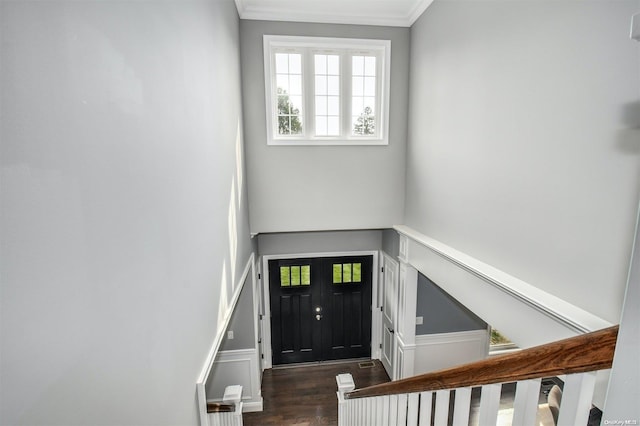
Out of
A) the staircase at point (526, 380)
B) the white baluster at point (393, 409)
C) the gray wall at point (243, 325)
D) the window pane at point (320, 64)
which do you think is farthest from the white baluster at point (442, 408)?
the window pane at point (320, 64)

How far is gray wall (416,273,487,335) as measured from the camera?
4.65 m

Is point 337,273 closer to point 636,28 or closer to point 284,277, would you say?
point 284,277

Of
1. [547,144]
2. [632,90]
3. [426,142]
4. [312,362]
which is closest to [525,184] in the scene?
[547,144]

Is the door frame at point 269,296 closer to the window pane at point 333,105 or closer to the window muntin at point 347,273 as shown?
the window muntin at point 347,273

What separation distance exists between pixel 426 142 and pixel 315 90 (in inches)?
63.6

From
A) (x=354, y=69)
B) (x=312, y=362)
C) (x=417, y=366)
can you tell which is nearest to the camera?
(x=354, y=69)

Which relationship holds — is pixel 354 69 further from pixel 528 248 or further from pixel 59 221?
pixel 59 221

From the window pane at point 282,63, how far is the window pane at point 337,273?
321 cm

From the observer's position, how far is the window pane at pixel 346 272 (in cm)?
539

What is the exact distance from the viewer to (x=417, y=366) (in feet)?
15.5

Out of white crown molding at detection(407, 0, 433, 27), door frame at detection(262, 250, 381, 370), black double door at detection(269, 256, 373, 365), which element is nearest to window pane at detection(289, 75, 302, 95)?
white crown molding at detection(407, 0, 433, 27)

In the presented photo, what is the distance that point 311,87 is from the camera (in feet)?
12.9

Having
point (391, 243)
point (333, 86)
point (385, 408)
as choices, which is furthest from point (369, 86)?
point (385, 408)

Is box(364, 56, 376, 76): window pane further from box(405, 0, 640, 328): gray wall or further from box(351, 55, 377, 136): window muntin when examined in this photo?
box(405, 0, 640, 328): gray wall
